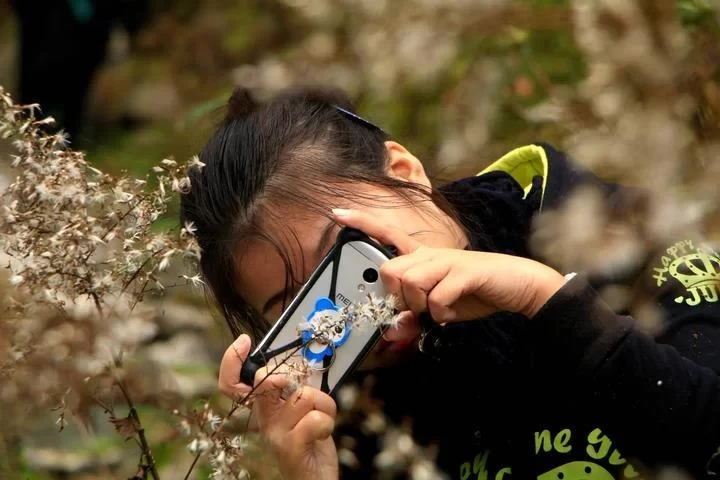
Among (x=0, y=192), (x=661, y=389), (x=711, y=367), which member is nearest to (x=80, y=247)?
(x=0, y=192)

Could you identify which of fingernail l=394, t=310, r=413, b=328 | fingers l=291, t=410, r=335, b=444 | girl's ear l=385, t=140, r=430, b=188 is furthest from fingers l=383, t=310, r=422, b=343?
girl's ear l=385, t=140, r=430, b=188

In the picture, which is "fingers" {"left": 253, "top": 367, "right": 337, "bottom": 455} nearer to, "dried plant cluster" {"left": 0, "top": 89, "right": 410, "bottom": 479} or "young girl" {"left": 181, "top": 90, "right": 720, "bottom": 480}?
"young girl" {"left": 181, "top": 90, "right": 720, "bottom": 480}

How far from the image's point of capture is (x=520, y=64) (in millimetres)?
2057

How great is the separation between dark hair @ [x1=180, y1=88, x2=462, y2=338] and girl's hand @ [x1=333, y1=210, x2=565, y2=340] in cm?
18

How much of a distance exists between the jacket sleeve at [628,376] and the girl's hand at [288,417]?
22 centimetres

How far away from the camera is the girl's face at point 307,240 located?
3.77 ft

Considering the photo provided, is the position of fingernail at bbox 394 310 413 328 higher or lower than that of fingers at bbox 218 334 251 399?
higher

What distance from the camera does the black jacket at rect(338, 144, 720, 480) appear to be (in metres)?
1.03

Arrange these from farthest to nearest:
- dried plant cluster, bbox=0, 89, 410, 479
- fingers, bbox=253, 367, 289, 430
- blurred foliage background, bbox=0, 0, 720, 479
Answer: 1. blurred foliage background, bbox=0, 0, 720, 479
2. fingers, bbox=253, 367, 289, 430
3. dried plant cluster, bbox=0, 89, 410, 479

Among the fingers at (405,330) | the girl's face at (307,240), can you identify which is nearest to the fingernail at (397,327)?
the fingers at (405,330)

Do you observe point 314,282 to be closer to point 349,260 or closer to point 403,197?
point 349,260

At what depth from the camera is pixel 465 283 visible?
3.26ft

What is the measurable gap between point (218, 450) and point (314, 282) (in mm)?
278

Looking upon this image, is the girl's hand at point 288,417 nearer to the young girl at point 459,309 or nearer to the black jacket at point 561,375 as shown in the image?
the young girl at point 459,309
